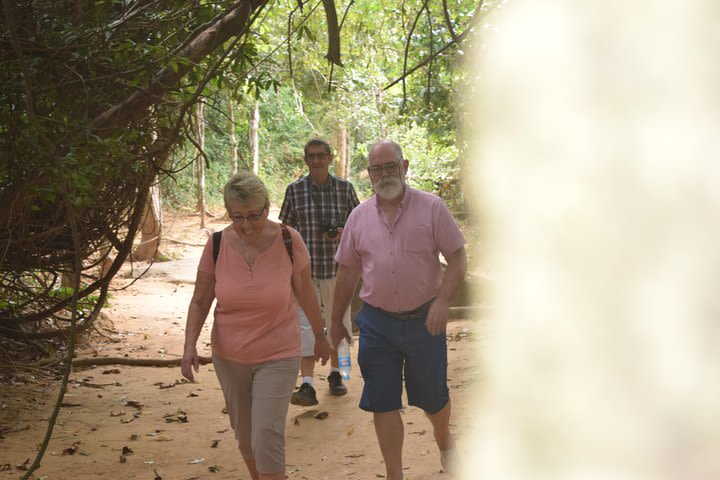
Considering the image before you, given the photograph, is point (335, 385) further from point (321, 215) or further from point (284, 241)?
point (284, 241)

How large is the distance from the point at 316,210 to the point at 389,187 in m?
2.43

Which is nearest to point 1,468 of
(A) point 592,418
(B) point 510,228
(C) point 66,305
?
(C) point 66,305

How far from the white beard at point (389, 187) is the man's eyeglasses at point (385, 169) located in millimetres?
43

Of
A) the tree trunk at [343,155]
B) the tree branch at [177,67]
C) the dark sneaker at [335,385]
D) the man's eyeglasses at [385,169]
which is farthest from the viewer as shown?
the tree trunk at [343,155]

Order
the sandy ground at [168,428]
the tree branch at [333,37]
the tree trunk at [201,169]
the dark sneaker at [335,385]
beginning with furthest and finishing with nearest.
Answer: the tree trunk at [201,169]
the dark sneaker at [335,385]
the sandy ground at [168,428]
the tree branch at [333,37]

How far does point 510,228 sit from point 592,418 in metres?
14.9

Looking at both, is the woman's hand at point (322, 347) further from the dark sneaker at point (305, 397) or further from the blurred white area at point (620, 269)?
the dark sneaker at point (305, 397)

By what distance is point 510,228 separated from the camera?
21.8m

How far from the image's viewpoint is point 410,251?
4707 mm

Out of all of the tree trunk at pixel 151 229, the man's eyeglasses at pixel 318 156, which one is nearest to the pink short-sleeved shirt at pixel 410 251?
the man's eyeglasses at pixel 318 156

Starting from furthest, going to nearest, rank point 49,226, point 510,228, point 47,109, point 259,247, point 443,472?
point 510,228 < point 49,226 < point 47,109 < point 443,472 < point 259,247

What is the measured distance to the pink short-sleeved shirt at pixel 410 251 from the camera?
4.70 metres

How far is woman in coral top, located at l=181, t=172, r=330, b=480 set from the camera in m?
4.25

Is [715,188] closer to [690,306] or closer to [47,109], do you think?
[690,306]
